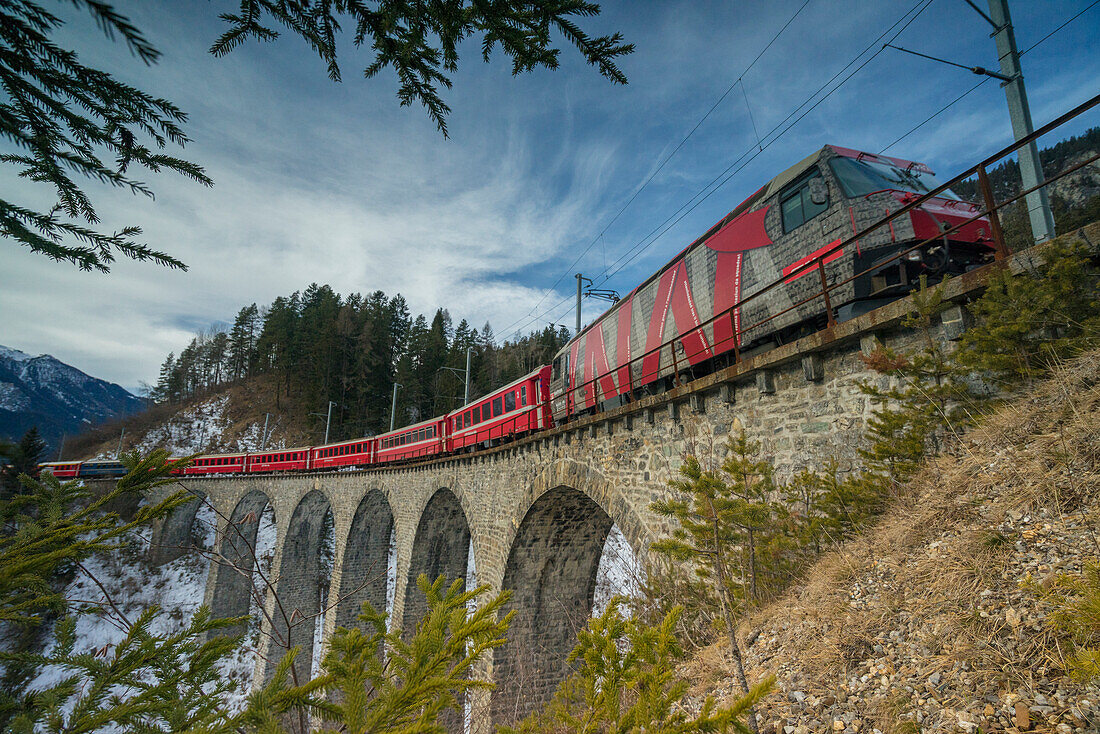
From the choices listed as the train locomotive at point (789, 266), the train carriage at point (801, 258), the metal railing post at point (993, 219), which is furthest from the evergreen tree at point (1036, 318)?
the train carriage at point (801, 258)

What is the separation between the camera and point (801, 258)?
6.00 meters

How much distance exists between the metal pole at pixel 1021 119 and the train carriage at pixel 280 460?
2861 cm

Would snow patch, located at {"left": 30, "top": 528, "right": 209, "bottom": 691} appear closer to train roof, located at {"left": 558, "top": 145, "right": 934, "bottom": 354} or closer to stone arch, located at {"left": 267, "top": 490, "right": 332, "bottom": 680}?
stone arch, located at {"left": 267, "top": 490, "right": 332, "bottom": 680}

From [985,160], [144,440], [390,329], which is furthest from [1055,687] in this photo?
[144,440]

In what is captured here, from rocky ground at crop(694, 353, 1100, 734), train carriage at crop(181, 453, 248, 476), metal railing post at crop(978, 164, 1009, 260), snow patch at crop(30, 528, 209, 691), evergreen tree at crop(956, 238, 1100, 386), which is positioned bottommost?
snow patch at crop(30, 528, 209, 691)

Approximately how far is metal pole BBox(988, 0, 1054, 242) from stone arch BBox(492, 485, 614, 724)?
7953 millimetres

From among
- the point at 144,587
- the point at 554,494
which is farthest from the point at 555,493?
the point at 144,587

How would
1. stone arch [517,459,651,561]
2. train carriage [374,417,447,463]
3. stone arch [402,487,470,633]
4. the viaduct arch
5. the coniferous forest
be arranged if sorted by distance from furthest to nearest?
the coniferous forest → train carriage [374,417,447,463] → stone arch [402,487,470,633] → stone arch [517,459,651,561] → the viaduct arch

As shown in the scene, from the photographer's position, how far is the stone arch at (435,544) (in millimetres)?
15570

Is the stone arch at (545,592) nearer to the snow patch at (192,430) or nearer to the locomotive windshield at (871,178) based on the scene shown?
the locomotive windshield at (871,178)

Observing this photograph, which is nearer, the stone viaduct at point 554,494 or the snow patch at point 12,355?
the stone viaduct at point 554,494

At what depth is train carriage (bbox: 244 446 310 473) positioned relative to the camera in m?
26.2

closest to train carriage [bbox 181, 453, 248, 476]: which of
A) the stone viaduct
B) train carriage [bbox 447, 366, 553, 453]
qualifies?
the stone viaduct

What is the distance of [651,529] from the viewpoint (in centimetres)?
668
